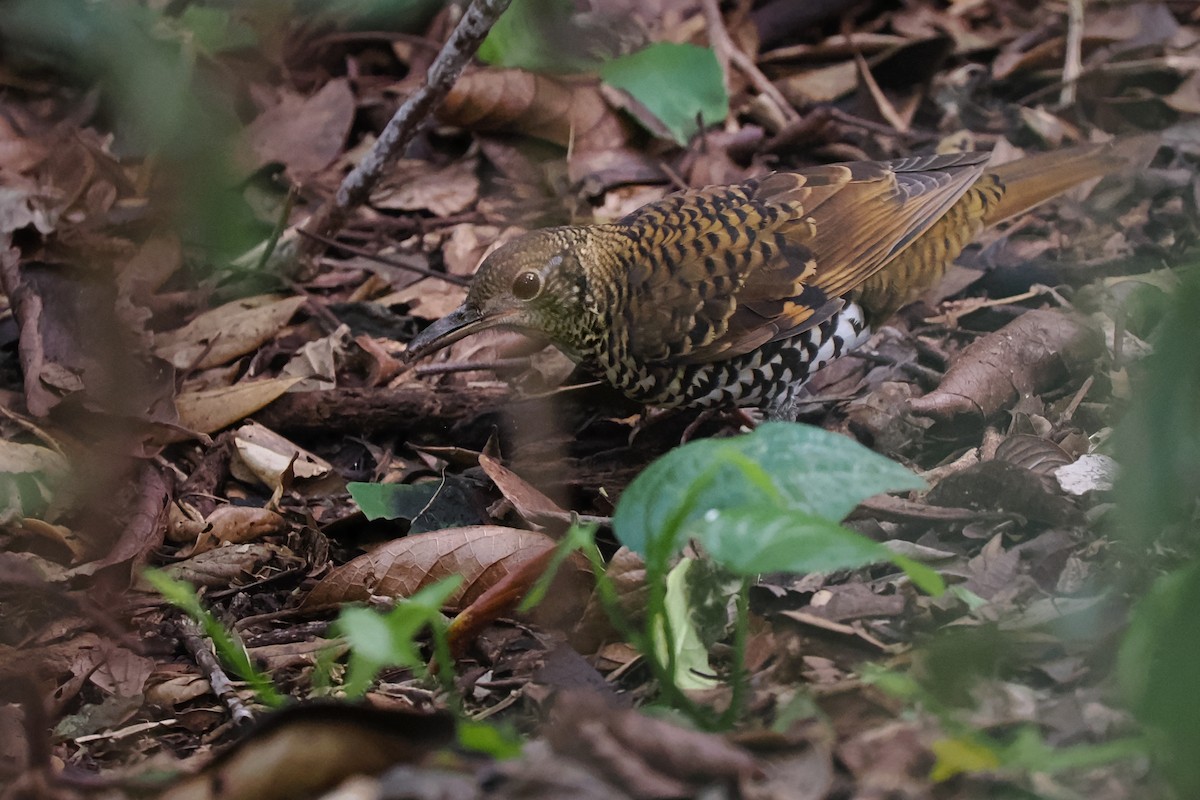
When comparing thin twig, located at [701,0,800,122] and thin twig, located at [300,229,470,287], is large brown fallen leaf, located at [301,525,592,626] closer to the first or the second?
thin twig, located at [300,229,470,287]

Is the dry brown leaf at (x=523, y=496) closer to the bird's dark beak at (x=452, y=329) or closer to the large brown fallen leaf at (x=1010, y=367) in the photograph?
the bird's dark beak at (x=452, y=329)

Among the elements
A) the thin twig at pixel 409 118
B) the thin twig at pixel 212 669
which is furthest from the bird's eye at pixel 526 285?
the thin twig at pixel 212 669

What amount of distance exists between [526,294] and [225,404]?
1286 millimetres

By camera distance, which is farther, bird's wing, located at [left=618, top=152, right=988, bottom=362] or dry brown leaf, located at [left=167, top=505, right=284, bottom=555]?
bird's wing, located at [left=618, top=152, right=988, bottom=362]

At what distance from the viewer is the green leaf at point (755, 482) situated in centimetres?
246

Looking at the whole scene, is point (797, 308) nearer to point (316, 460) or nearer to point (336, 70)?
point (316, 460)

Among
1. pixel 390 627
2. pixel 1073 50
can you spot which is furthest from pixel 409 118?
pixel 1073 50

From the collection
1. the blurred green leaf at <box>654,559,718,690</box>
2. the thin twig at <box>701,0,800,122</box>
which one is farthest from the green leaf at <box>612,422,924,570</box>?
the thin twig at <box>701,0,800,122</box>

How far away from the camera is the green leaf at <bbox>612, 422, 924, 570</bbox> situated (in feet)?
8.09

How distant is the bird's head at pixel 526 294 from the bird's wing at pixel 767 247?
0.22 m

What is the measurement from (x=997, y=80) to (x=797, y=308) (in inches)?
110

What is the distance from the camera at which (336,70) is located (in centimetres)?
632

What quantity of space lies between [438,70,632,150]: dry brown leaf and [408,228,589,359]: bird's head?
4.97ft

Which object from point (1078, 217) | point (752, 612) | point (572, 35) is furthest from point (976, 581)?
point (1078, 217)
